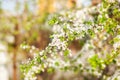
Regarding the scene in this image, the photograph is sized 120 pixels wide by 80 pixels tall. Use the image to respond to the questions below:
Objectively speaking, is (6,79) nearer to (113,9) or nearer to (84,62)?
(84,62)

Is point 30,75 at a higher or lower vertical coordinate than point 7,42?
lower

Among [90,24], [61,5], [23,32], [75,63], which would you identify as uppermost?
[61,5]

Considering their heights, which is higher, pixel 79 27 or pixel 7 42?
pixel 7 42

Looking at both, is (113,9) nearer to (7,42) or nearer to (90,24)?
(90,24)

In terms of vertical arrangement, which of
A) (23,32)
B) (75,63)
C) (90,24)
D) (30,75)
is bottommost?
(30,75)

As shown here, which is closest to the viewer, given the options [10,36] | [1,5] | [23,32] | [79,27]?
[79,27]

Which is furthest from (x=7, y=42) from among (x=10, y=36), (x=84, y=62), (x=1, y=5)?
(x=84, y=62)

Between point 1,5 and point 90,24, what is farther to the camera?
point 1,5

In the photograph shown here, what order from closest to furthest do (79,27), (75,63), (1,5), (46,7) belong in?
(79,27), (75,63), (1,5), (46,7)

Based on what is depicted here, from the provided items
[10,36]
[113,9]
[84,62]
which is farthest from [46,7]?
[113,9]
